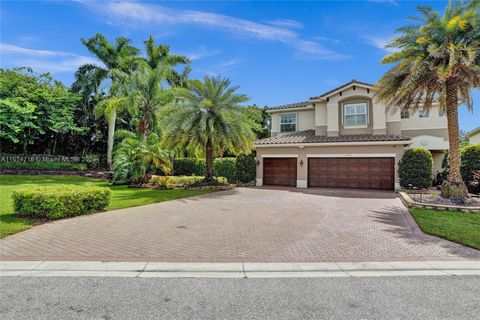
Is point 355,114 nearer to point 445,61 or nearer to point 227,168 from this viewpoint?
point 445,61

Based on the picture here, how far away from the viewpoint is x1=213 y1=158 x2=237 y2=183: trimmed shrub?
76.6 ft

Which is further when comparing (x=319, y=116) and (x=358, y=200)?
(x=319, y=116)

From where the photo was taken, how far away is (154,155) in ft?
62.7

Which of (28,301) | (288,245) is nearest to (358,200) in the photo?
(288,245)

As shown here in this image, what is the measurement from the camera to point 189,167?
26953 millimetres

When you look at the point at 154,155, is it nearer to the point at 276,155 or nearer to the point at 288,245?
the point at 276,155

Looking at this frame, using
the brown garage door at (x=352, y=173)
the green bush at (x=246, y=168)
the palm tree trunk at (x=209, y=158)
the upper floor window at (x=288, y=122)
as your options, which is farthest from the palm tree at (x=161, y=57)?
the brown garage door at (x=352, y=173)

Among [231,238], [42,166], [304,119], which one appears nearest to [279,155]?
[304,119]

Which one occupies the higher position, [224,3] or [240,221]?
[224,3]

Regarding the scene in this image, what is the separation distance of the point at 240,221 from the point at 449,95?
11301 millimetres

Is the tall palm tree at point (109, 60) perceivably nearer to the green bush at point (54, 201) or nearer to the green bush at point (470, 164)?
the green bush at point (54, 201)

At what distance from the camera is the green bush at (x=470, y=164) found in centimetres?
1555

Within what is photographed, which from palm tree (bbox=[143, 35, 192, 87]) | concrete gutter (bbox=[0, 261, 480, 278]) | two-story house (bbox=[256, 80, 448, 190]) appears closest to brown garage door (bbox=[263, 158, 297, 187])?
two-story house (bbox=[256, 80, 448, 190])

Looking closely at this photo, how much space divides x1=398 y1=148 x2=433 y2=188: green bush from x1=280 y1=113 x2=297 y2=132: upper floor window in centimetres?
927
